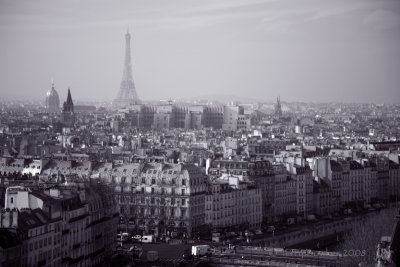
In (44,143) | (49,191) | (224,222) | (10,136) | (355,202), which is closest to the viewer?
(49,191)

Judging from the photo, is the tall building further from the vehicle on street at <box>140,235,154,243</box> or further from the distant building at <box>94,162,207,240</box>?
the vehicle on street at <box>140,235,154,243</box>

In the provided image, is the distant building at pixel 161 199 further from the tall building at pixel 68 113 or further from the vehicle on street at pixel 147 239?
the tall building at pixel 68 113

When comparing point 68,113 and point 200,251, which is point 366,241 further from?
point 68,113

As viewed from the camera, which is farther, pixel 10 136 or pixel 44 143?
pixel 10 136

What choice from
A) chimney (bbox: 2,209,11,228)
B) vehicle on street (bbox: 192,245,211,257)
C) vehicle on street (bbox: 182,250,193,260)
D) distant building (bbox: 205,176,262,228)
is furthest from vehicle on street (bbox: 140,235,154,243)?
chimney (bbox: 2,209,11,228)

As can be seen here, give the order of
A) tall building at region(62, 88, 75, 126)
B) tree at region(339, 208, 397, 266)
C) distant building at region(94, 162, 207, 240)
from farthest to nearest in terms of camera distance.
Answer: tall building at region(62, 88, 75, 126)
distant building at region(94, 162, 207, 240)
tree at region(339, 208, 397, 266)

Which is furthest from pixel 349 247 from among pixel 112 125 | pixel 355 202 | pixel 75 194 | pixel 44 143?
pixel 112 125

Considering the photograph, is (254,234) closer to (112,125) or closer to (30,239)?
(30,239)

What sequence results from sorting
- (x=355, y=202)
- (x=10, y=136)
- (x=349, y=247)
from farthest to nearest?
1. (x=10, y=136)
2. (x=355, y=202)
3. (x=349, y=247)
